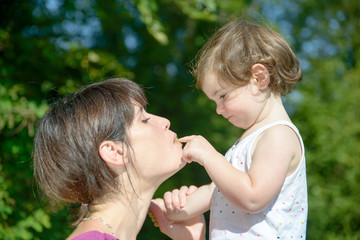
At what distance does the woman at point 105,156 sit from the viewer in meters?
1.84

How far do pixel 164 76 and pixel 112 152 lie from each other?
11.8ft

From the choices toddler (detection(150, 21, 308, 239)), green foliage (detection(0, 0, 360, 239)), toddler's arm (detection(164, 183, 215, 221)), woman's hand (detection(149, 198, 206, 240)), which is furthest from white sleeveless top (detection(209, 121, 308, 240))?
green foliage (detection(0, 0, 360, 239))

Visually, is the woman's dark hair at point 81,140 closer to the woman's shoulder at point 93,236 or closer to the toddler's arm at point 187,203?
the woman's shoulder at point 93,236

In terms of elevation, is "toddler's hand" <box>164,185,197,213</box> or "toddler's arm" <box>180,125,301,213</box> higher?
"toddler's arm" <box>180,125,301,213</box>

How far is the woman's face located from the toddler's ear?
42cm

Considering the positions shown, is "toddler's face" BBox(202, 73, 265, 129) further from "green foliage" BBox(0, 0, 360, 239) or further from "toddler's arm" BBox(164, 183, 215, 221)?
"green foliage" BBox(0, 0, 360, 239)

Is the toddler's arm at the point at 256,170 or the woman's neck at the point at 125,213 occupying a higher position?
the toddler's arm at the point at 256,170

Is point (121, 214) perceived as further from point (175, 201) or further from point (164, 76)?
point (164, 76)

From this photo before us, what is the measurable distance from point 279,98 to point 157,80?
345 centimetres

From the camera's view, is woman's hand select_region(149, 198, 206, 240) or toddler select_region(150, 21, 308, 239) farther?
woman's hand select_region(149, 198, 206, 240)

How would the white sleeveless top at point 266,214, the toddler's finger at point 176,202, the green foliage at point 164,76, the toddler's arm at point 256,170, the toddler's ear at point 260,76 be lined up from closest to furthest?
the toddler's arm at point 256,170 → the white sleeveless top at point 266,214 → the toddler's ear at point 260,76 → the toddler's finger at point 176,202 → the green foliage at point 164,76

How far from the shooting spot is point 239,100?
75.8 inches

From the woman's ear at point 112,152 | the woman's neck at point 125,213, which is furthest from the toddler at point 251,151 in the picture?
the woman's ear at point 112,152

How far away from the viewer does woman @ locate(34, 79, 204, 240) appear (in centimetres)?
184
